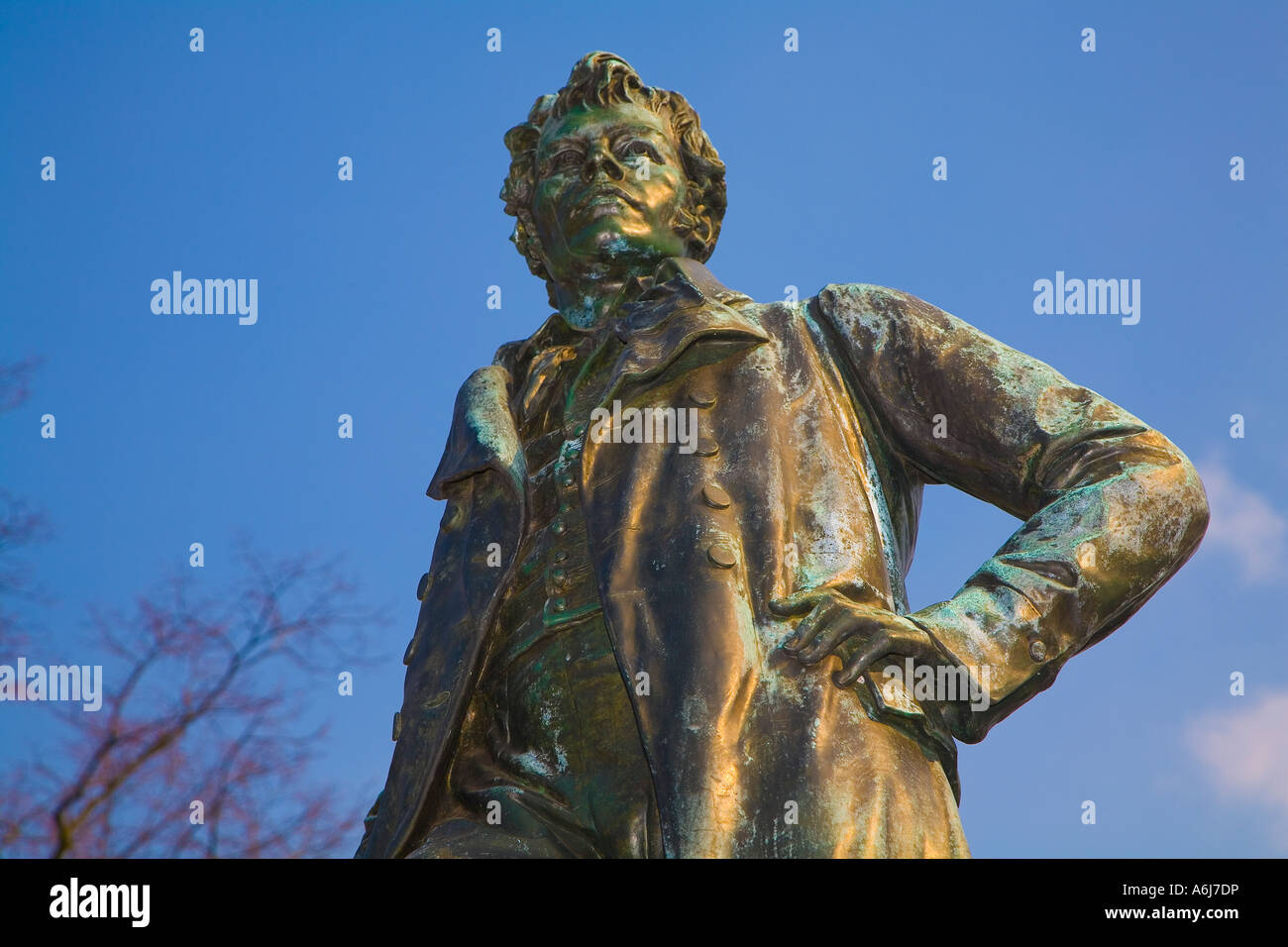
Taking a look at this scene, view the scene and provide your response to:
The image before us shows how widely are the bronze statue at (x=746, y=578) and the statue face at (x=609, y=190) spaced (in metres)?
0.07

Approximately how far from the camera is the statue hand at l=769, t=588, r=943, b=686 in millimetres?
4777

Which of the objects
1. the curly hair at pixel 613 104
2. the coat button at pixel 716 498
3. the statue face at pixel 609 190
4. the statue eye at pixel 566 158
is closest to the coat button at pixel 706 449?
the coat button at pixel 716 498

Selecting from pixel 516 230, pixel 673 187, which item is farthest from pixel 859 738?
pixel 516 230

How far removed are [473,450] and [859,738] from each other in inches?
62.4

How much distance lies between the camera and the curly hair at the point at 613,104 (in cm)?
643

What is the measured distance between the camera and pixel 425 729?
210 inches

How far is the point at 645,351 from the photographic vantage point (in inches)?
219

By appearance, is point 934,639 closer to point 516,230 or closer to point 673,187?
point 673,187

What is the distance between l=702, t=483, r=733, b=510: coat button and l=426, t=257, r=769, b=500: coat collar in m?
0.44

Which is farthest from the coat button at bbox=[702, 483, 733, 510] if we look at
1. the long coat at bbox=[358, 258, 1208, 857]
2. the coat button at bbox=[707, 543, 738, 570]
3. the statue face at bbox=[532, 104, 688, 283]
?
the statue face at bbox=[532, 104, 688, 283]

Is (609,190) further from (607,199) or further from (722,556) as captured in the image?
(722,556)

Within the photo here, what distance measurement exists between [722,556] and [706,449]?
1.34 ft

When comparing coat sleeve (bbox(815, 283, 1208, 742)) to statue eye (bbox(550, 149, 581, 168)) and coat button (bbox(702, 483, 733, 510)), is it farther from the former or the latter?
statue eye (bbox(550, 149, 581, 168))

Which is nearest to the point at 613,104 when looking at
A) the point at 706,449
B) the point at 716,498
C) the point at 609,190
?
the point at 609,190
